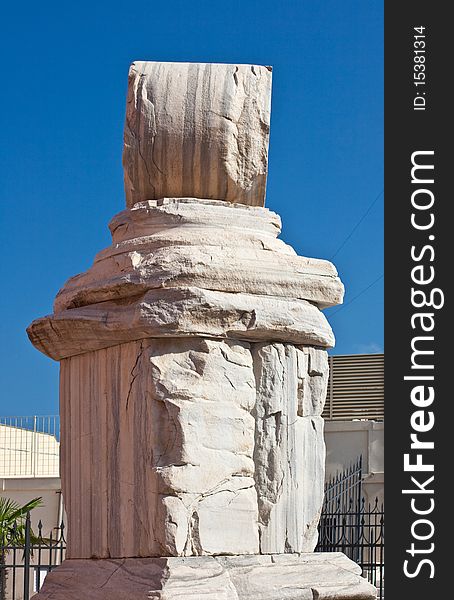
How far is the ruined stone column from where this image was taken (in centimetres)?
482

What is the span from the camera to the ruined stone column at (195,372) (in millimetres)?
4820

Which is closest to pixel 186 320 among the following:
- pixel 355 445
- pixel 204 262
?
pixel 204 262

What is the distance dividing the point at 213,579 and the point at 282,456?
72 cm

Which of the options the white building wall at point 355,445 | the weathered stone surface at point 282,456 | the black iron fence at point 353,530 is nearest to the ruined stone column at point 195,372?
the weathered stone surface at point 282,456

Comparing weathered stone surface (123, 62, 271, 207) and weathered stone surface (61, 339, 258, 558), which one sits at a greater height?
weathered stone surface (123, 62, 271, 207)

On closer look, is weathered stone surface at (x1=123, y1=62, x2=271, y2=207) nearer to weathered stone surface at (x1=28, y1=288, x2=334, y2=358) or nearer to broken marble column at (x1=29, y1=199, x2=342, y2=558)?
broken marble column at (x1=29, y1=199, x2=342, y2=558)

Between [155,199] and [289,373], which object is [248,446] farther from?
[155,199]

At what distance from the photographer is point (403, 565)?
4941mm

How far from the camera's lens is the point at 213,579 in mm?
4664

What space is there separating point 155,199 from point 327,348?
1.13m

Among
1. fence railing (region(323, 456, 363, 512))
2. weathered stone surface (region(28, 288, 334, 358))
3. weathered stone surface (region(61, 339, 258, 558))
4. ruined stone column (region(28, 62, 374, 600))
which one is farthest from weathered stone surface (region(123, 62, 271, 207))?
fence railing (region(323, 456, 363, 512))

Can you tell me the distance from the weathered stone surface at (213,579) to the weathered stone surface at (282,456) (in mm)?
117

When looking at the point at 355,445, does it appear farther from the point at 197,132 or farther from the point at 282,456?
the point at 197,132

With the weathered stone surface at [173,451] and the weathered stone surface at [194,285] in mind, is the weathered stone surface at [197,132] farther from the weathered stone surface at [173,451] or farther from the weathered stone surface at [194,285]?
the weathered stone surface at [173,451]
